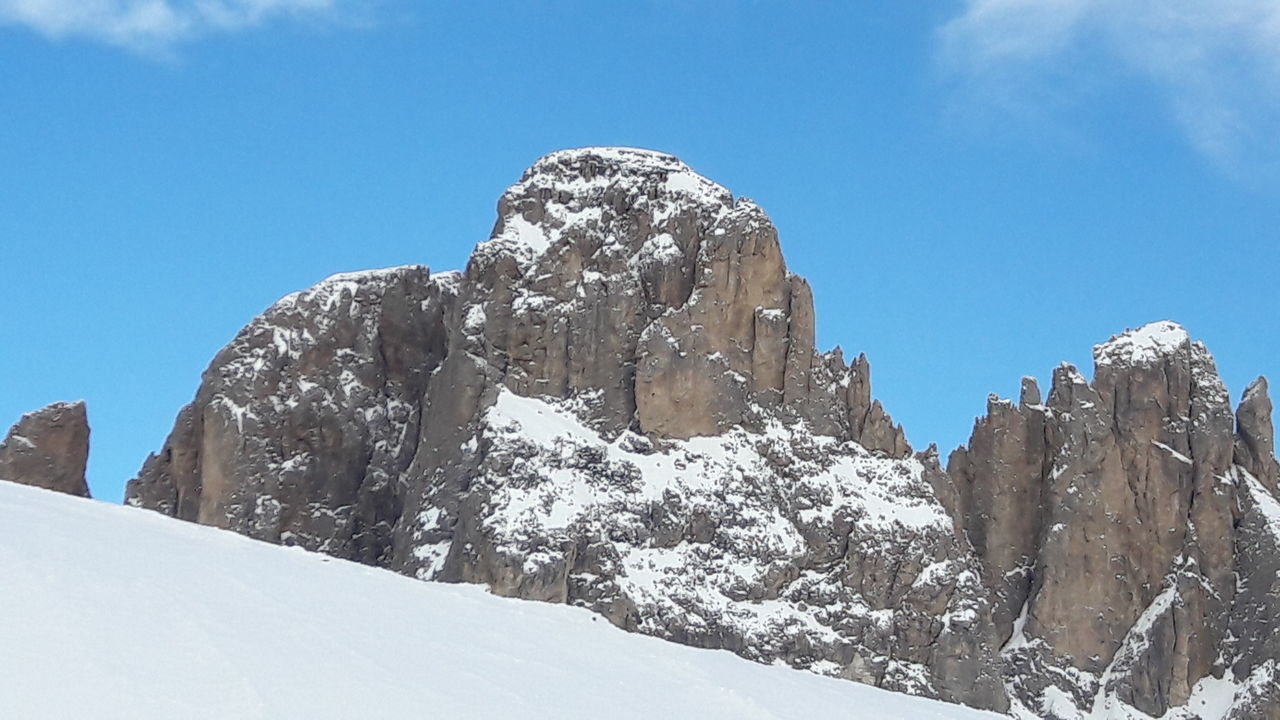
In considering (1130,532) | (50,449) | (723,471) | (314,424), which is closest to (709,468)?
(723,471)

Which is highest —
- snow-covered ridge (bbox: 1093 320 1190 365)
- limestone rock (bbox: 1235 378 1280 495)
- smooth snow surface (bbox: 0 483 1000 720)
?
snow-covered ridge (bbox: 1093 320 1190 365)

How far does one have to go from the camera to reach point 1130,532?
9312cm

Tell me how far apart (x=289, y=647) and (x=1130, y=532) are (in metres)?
80.6

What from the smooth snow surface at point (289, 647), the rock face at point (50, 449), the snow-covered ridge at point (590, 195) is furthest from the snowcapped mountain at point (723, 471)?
the smooth snow surface at point (289, 647)

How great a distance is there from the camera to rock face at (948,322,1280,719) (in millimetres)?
89188

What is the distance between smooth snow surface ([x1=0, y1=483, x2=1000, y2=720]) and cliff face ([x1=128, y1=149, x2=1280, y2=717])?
51755 millimetres

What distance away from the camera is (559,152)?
92.2 metres

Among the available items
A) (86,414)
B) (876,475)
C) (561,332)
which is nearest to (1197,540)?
(876,475)

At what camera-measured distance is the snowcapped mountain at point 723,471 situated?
77.9m

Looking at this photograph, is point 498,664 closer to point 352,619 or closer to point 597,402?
point 352,619

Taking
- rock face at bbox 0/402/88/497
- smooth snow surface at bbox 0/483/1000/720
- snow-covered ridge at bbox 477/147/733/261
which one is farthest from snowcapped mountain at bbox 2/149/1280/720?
smooth snow surface at bbox 0/483/1000/720

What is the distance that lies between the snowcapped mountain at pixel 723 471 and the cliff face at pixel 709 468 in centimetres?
13

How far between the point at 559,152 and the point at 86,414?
26.2m

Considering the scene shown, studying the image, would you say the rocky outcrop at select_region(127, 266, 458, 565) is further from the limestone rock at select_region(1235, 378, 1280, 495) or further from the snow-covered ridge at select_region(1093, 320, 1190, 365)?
→ the limestone rock at select_region(1235, 378, 1280, 495)
